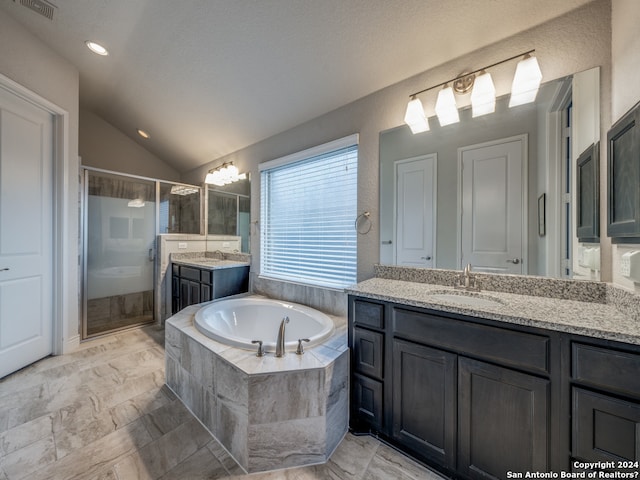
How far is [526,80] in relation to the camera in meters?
1.34

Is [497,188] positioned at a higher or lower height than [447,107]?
lower

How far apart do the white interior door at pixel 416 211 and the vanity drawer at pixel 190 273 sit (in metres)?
2.25

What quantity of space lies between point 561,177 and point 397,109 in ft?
3.58

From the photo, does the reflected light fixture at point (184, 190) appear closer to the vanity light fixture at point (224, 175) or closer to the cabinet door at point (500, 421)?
the vanity light fixture at point (224, 175)

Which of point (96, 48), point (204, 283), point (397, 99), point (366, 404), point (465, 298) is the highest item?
point (96, 48)

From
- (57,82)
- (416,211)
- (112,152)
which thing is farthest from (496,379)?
(112,152)

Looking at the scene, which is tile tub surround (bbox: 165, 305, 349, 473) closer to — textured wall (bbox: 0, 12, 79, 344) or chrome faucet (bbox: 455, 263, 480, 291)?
chrome faucet (bbox: 455, 263, 480, 291)

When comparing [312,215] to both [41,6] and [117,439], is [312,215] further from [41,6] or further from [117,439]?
[41,6]

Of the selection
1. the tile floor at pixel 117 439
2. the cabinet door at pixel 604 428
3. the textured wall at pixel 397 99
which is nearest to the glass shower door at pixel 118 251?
the tile floor at pixel 117 439

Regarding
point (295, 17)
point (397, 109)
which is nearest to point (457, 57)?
point (397, 109)

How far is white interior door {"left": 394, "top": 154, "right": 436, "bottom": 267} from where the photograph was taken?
1.73 metres

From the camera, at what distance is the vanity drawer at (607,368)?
828mm

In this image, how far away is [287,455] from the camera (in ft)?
4.16

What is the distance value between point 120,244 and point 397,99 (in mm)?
3533
